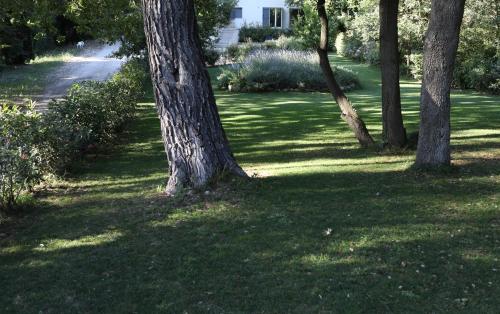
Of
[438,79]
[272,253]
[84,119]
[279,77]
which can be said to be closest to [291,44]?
[279,77]

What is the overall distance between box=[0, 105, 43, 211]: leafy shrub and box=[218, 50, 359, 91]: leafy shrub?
53.7 feet

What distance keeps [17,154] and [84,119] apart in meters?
4.02

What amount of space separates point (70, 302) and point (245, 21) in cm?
4803

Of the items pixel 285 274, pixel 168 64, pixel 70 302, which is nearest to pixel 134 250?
pixel 70 302

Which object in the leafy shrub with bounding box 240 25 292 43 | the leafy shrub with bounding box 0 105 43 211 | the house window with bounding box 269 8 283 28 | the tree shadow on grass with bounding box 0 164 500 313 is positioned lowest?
the tree shadow on grass with bounding box 0 164 500 313

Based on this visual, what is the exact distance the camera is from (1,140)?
675cm

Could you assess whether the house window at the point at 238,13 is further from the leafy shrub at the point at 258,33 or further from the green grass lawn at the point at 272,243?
the green grass lawn at the point at 272,243

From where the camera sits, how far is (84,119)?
10.4 metres

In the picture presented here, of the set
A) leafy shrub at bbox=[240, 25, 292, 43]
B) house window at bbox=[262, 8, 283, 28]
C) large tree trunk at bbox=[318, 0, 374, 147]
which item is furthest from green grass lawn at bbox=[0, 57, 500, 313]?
house window at bbox=[262, 8, 283, 28]

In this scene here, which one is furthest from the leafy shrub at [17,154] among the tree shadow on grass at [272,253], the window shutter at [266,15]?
the window shutter at [266,15]

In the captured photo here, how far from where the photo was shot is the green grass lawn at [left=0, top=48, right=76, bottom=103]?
20.6m

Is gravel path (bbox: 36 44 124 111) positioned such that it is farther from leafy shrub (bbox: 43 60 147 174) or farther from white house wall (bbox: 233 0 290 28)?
white house wall (bbox: 233 0 290 28)

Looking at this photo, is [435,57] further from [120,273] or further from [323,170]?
[120,273]

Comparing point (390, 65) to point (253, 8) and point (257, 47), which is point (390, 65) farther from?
point (253, 8)
